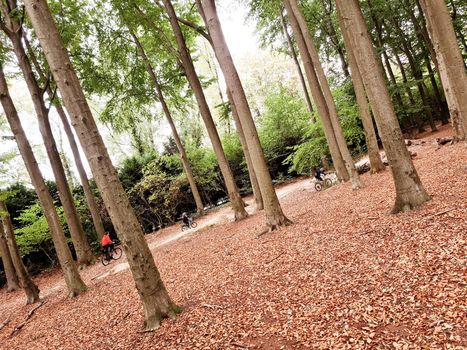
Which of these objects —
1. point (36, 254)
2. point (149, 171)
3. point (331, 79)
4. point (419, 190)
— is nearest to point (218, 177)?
point (149, 171)

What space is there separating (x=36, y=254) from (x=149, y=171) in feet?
25.2

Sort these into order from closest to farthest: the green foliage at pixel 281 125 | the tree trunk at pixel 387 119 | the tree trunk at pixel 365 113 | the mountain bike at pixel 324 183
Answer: the tree trunk at pixel 387 119 < the tree trunk at pixel 365 113 < the mountain bike at pixel 324 183 < the green foliage at pixel 281 125

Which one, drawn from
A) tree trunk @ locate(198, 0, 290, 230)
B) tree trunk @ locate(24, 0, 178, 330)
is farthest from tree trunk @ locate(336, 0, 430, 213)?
tree trunk @ locate(24, 0, 178, 330)

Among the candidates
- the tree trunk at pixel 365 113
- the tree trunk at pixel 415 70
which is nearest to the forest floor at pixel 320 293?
the tree trunk at pixel 365 113

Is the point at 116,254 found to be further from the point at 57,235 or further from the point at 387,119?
the point at 387,119

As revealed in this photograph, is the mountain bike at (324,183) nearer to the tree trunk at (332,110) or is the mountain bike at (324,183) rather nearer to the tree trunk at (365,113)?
the tree trunk at (365,113)

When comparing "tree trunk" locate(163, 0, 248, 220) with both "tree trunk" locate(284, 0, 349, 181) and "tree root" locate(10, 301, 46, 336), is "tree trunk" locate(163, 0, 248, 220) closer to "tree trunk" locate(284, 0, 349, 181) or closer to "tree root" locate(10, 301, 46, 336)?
"tree trunk" locate(284, 0, 349, 181)

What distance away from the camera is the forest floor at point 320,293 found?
2875 mm

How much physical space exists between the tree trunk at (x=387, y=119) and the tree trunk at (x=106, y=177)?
4409 mm

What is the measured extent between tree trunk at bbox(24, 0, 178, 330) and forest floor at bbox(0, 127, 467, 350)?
16.6 inches

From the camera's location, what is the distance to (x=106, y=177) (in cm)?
415

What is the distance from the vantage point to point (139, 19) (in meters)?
12.5

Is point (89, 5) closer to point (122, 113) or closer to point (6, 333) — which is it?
point (122, 113)

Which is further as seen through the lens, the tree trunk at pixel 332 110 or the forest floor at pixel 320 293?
the tree trunk at pixel 332 110
